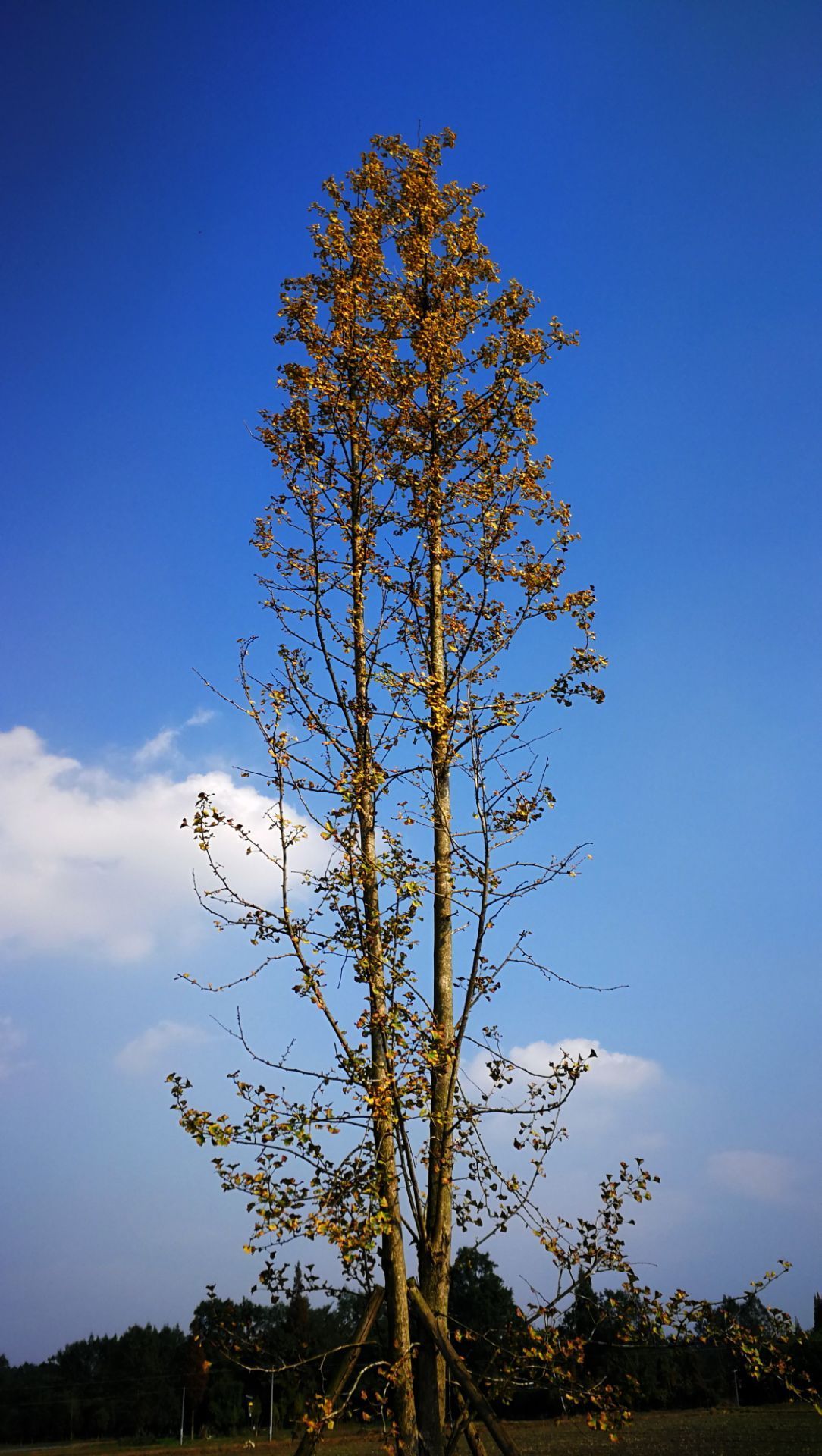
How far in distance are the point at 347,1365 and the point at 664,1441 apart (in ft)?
92.2

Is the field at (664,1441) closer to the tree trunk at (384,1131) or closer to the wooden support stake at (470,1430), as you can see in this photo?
the wooden support stake at (470,1430)

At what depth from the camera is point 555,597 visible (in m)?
7.99

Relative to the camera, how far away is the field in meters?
23.7

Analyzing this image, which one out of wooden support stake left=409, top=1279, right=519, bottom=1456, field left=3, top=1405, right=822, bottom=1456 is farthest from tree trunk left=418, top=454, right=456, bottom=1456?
field left=3, top=1405, right=822, bottom=1456

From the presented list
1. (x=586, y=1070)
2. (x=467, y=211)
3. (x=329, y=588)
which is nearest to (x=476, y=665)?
(x=329, y=588)

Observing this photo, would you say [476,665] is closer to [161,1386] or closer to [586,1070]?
[586,1070]

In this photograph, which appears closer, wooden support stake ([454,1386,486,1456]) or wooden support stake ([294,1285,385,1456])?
wooden support stake ([294,1285,385,1456])

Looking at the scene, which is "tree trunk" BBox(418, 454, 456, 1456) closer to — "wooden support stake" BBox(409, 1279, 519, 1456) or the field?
"wooden support stake" BBox(409, 1279, 519, 1456)

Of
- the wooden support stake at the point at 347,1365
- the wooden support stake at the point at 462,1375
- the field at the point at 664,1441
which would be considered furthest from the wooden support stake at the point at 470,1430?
the field at the point at 664,1441

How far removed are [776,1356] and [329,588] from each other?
6206 mm

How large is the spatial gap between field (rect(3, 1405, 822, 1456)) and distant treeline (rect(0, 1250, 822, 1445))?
102 cm

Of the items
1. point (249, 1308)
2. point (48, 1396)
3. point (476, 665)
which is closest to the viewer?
point (249, 1308)

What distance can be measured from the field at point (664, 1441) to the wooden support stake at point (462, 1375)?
14792 mm

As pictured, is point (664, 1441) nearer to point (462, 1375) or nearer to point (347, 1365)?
point (462, 1375)
